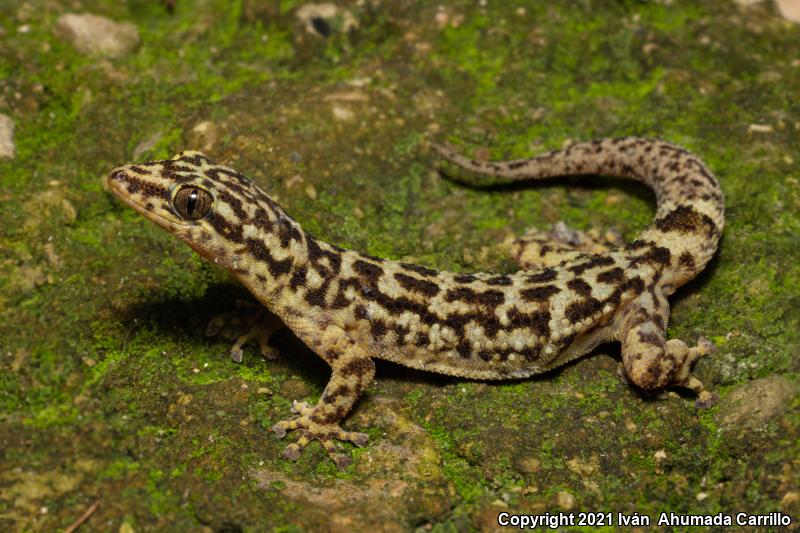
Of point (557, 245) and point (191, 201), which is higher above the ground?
point (191, 201)

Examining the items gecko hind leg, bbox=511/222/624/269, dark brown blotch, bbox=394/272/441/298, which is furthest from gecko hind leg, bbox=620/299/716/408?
dark brown blotch, bbox=394/272/441/298

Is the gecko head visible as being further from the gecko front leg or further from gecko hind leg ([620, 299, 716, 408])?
gecko hind leg ([620, 299, 716, 408])

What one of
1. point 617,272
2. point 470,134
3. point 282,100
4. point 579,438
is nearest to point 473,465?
point 579,438

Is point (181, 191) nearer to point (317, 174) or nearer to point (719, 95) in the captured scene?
point (317, 174)

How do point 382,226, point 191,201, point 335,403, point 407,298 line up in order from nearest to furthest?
point 191,201 < point 335,403 < point 407,298 < point 382,226

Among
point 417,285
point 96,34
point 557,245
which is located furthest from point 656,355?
point 96,34

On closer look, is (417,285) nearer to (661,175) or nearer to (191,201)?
(191,201)

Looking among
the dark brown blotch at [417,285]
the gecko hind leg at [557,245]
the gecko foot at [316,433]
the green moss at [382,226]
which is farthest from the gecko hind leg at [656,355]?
the gecko foot at [316,433]
